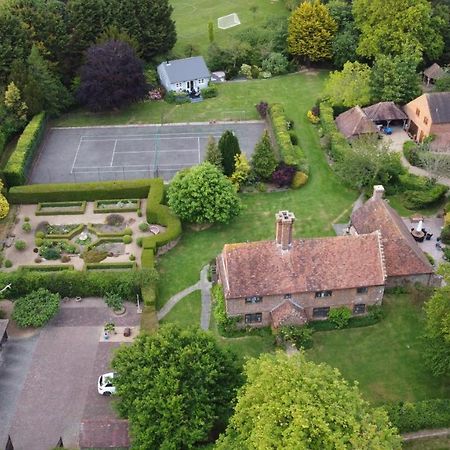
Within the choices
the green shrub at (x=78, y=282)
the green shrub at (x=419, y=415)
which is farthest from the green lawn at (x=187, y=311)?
the green shrub at (x=419, y=415)

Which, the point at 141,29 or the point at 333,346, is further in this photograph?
the point at 141,29

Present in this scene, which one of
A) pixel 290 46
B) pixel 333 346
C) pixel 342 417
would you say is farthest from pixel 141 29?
pixel 342 417

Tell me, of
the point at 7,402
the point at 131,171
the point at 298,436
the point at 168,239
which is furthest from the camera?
the point at 131,171

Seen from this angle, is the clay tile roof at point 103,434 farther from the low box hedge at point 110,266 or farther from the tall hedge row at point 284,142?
the tall hedge row at point 284,142

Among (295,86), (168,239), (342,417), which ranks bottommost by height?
(295,86)

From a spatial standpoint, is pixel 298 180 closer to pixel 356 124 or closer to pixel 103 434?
pixel 356 124

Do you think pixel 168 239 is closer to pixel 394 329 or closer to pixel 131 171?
pixel 131 171

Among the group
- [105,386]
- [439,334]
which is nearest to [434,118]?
[439,334]
